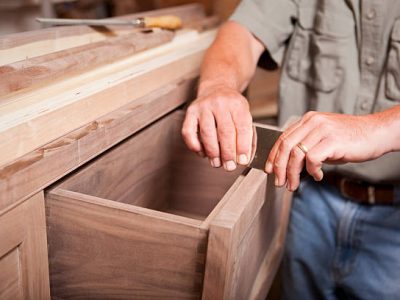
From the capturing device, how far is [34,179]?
1.84ft

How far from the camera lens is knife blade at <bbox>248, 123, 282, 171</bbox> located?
714 millimetres

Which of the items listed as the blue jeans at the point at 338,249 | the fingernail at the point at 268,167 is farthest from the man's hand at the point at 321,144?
the blue jeans at the point at 338,249

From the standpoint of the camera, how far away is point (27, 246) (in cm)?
59

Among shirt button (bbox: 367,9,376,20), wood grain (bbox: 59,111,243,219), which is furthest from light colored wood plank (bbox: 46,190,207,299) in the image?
shirt button (bbox: 367,9,376,20)

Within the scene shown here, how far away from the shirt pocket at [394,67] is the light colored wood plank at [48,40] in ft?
1.72

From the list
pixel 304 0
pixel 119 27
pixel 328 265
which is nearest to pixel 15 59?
pixel 119 27

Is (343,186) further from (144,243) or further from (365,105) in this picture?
(144,243)

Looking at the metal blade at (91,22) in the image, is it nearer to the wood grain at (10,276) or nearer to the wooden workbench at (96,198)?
the wooden workbench at (96,198)

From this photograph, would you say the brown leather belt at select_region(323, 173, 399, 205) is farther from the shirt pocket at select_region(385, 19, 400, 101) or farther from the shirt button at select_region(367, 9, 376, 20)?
the shirt button at select_region(367, 9, 376, 20)

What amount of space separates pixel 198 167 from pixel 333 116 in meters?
0.40

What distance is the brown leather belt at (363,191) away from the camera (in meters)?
0.99

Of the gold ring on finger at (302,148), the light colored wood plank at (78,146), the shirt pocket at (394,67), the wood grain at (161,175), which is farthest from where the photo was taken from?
the shirt pocket at (394,67)

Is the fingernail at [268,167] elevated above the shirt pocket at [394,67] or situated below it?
below

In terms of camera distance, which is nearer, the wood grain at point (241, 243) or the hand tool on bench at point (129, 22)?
the wood grain at point (241, 243)
